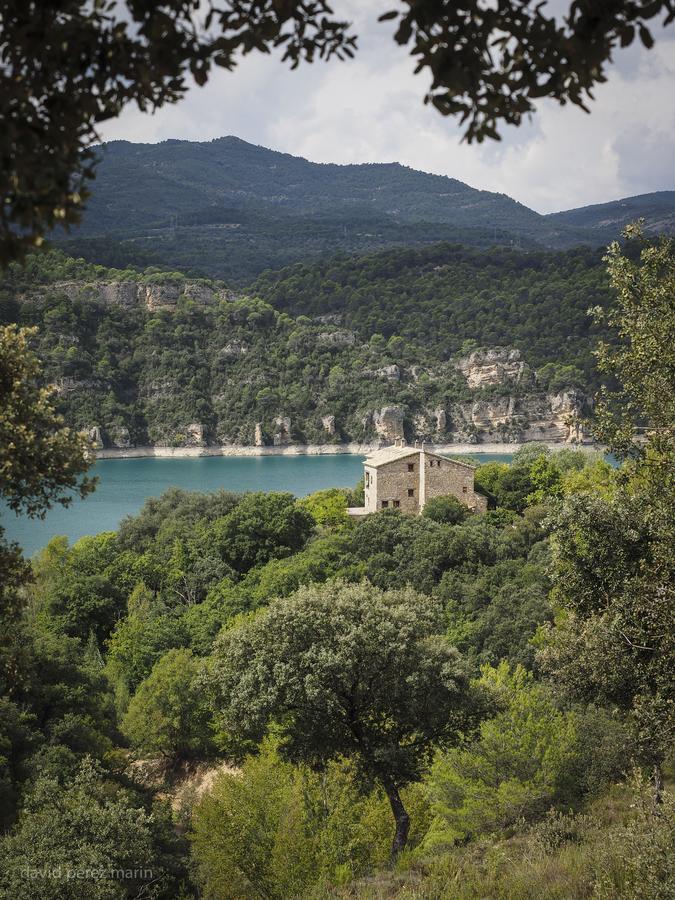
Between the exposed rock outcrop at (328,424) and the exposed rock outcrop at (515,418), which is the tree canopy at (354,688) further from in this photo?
the exposed rock outcrop at (328,424)

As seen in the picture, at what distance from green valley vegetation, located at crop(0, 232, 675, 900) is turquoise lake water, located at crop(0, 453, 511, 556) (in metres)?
24.7

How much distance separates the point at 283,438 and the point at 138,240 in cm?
8506

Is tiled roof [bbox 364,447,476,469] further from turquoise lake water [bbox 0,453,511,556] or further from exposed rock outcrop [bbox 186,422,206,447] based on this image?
exposed rock outcrop [bbox 186,422,206,447]

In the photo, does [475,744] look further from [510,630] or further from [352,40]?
[352,40]

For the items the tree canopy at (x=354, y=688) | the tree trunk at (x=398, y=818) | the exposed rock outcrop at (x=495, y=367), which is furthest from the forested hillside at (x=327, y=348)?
the tree trunk at (x=398, y=818)

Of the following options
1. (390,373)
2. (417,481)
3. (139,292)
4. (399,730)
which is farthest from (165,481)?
(399,730)

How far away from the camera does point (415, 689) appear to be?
9203mm

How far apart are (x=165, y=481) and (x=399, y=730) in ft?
223

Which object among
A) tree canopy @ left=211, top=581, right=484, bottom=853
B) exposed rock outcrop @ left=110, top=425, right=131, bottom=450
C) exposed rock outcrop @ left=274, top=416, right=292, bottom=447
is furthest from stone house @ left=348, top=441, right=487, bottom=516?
exposed rock outcrop @ left=110, top=425, right=131, bottom=450

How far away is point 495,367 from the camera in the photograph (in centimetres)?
10800

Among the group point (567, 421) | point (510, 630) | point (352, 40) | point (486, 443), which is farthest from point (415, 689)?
point (486, 443)

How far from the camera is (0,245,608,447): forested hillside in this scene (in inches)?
4122

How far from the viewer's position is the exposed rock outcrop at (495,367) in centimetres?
10719

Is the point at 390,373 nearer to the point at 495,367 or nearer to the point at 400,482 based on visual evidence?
the point at 495,367
